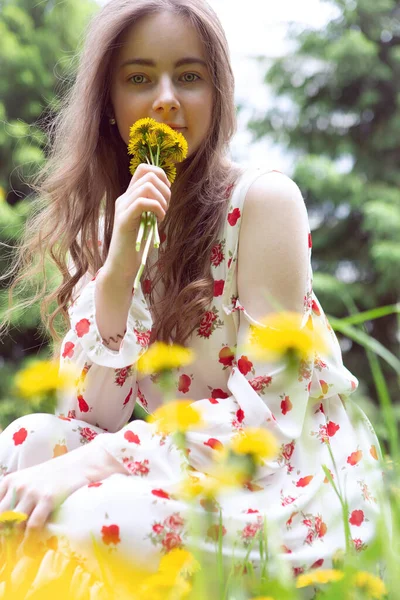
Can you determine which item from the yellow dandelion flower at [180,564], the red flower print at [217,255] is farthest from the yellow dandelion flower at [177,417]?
the red flower print at [217,255]

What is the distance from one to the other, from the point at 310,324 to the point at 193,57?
524 mm

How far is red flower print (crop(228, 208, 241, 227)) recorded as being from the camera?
1327 millimetres

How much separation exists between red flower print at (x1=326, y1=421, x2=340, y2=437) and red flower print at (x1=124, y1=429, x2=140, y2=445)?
1.19 ft

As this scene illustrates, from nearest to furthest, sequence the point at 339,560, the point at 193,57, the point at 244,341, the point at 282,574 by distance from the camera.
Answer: the point at 282,574, the point at 339,560, the point at 244,341, the point at 193,57

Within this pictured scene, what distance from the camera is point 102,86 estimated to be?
1438mm

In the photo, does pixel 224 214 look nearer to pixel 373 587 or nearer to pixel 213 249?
pixel 213 249

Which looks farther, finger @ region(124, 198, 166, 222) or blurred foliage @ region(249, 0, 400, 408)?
blurred foliage @ region(249, 0, 400, 408)

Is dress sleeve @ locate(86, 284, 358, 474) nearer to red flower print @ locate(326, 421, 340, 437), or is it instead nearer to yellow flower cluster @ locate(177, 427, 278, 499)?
red flower print @ locate(326, 421, 340, 437)

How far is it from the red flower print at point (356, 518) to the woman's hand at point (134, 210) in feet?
1.71

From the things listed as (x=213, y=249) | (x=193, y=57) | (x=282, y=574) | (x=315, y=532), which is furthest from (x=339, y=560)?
(x=193, y=57)

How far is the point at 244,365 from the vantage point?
3.99 ft

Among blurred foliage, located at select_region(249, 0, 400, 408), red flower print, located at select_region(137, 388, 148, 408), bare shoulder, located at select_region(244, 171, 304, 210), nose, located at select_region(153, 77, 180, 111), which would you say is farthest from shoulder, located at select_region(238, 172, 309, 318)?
blurred foliage, located at select_region(249, 0, 400, 408)

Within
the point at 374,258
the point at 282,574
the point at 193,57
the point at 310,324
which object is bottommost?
the point at 374,258

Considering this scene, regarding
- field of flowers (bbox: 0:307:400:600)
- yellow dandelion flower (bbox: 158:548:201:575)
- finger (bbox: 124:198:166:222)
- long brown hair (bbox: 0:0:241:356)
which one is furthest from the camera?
long brown hair (bbox: 0:0:241:356)
